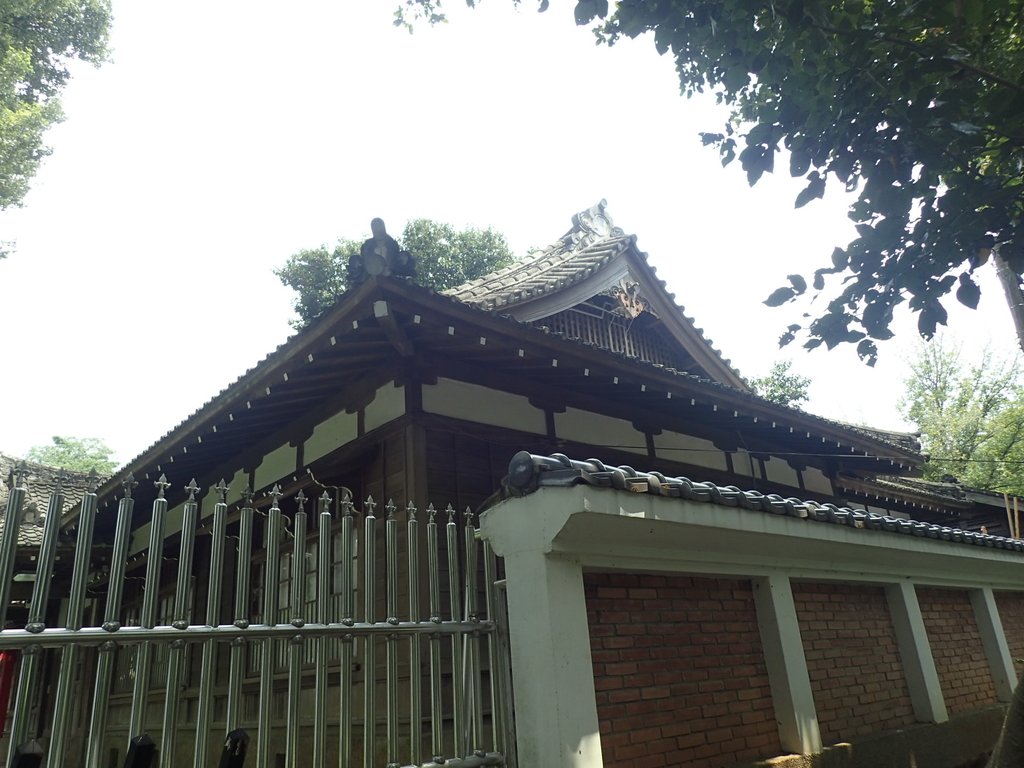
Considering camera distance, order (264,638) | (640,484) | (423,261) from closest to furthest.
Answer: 1. (264,638)
2. (640,484)
3. (423,261)

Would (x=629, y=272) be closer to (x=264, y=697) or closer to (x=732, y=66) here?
(x=732, y=66)

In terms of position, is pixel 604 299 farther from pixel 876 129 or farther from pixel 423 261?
pixel 423 261

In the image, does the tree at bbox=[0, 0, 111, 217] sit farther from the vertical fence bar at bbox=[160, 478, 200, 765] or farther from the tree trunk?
the tree trunk

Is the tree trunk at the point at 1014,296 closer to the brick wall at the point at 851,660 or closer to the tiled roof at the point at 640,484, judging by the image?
the brick wall at the point at 851,660

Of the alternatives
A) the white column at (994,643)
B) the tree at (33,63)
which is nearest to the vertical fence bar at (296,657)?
the white column at (994,643)

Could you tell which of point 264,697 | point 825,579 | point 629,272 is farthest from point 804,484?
point 264,697

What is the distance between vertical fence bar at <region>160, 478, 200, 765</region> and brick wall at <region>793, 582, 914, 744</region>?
410 centimetres

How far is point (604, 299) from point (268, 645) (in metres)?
8.12

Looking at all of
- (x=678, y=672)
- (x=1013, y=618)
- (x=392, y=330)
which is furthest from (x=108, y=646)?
(x=1013, y=618)

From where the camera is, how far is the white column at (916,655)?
18.7 feet

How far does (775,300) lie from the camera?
4.43m

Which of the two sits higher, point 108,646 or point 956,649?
point 108,646

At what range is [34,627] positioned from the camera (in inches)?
85.8

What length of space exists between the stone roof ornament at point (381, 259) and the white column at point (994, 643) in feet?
21.3
